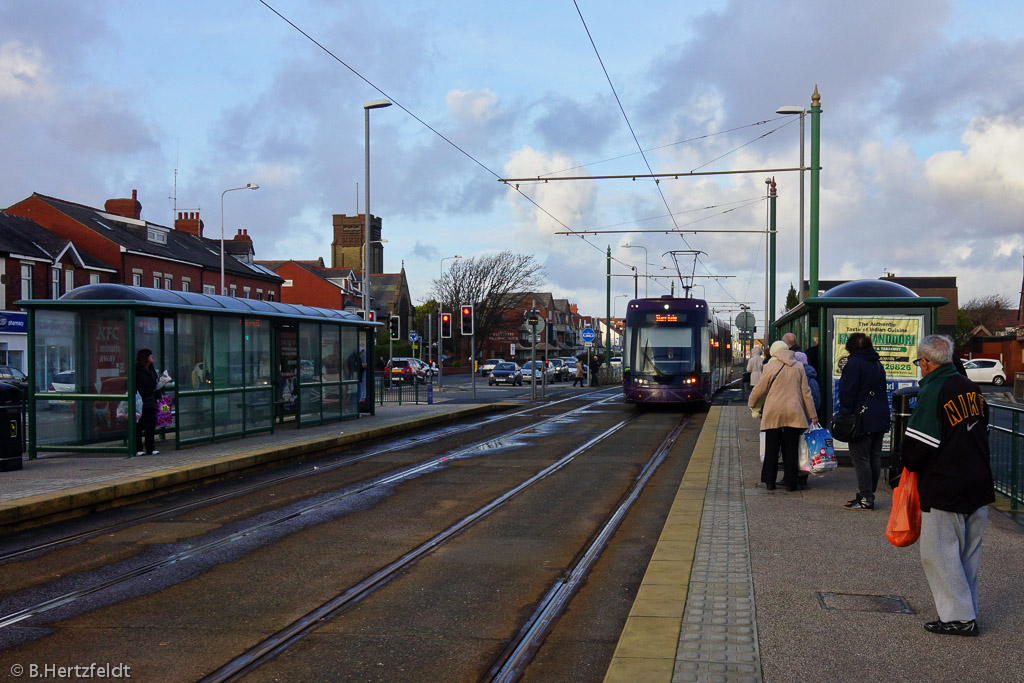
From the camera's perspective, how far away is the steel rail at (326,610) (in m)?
4.88

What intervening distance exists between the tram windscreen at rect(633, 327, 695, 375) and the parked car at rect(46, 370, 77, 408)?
637 inches

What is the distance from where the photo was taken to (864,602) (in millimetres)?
5789

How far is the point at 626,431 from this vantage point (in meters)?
20.2

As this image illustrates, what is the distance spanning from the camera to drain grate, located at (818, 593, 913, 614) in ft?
18.5

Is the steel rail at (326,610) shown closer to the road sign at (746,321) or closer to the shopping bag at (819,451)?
the shopping bag at (819,451)

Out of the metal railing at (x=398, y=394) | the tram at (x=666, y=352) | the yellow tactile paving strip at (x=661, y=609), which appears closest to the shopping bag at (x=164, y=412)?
the yellow tactile paving strip at (x=661, y=609)

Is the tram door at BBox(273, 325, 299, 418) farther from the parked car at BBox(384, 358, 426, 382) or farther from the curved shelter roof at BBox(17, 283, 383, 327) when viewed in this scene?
the parked car at BBox(384, 358, 426, 382)

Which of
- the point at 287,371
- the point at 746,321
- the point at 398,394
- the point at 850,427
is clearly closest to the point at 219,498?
the point at 850,427

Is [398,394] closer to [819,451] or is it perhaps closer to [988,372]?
[819,451]

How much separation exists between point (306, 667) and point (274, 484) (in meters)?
7.37

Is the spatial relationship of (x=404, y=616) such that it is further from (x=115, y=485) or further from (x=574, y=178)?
(x=574, y=178)

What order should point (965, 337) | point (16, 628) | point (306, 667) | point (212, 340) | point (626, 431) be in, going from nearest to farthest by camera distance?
1. point (306, 667)
2. point (16, 628)
3. point (212, 340)
4. point (626, 431)
5. point (965, 337)

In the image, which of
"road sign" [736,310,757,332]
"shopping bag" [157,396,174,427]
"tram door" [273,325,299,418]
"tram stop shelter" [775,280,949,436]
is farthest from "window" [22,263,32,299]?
"tram stop shelter" [775,280,949,436]

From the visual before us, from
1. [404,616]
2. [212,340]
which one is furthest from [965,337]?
[404,616]
